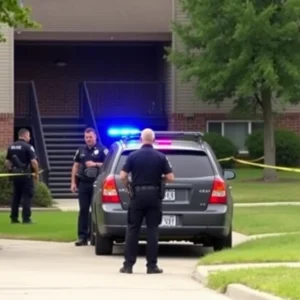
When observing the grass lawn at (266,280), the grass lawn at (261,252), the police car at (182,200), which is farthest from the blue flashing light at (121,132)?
the grass lawn at (266,280)

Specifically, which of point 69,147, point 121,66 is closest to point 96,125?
point 69,147

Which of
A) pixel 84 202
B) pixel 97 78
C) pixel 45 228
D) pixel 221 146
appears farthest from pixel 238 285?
pixel 97 78

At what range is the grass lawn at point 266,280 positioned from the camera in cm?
1073

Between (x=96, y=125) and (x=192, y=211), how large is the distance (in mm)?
20294

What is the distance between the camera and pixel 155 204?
45.2 feet

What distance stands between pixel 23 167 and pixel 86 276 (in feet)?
27.6

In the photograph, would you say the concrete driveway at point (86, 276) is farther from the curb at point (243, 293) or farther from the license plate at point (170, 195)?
the license plate at point (170, 195)


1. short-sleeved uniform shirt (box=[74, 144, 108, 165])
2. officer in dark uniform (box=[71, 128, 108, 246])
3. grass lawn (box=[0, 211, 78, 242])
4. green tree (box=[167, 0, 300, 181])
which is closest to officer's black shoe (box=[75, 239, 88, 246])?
officer in dark uniform (box=[71, 128, 108, 246])

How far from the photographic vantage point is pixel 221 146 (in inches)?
1439

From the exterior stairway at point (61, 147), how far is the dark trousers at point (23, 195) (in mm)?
9878

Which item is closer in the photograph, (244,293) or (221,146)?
(244,293)

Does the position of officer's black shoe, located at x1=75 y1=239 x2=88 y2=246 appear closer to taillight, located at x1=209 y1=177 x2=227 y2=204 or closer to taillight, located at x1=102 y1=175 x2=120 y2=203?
taillight, located at x1=102 y1=175 x2=120 y2=203

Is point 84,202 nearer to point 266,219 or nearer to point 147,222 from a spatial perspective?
point 147,222

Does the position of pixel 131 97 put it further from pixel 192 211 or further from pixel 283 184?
pixel 192 211
